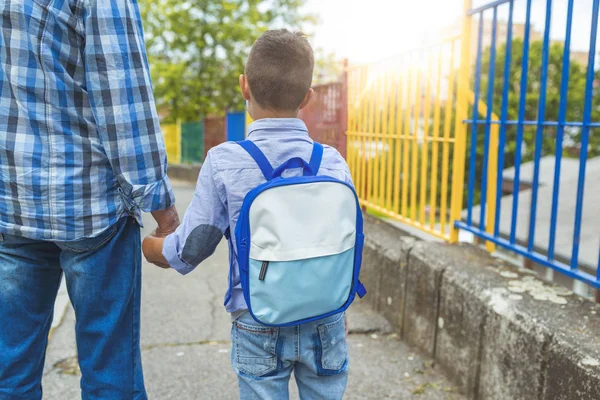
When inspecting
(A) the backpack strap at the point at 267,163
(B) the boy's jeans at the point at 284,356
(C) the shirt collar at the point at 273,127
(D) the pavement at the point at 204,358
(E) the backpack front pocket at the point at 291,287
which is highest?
(C) the shirt collar at the point at 273,127

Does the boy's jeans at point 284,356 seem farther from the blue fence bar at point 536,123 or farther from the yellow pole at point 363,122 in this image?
the yellow pole at point 363,122

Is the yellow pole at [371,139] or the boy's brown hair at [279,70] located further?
the yellow pole at [371,139]

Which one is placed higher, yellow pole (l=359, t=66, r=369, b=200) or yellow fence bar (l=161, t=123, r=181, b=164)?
yellow pole (l=359, t=66, r=369, b=200)

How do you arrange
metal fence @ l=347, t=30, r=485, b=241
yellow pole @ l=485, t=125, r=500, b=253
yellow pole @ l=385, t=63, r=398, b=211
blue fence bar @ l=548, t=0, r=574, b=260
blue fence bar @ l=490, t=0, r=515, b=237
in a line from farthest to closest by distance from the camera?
yellow pole @ l=385, t=63, r=398, b=211 → metal fence @ l=347, t=30, r=485, b=241 → yellow pole @ l=485, t=125, r=500, b=253 → blue fence bar @ l=490, t=0, r=515, b=237 → blue fence bar @ l=548, t=0, r=574, b=260

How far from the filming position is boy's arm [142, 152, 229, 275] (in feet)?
5.11

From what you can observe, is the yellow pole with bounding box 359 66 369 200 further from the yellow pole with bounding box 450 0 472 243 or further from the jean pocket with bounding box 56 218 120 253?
the jean pocket with bounding box 56 218 120 253

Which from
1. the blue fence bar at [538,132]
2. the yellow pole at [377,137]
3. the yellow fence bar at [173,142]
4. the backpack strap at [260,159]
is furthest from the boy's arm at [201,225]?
the yellow fence bar at [173,142]

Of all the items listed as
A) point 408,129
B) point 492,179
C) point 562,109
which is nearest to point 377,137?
point 408,129

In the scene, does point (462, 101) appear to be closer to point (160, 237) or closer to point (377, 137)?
point (377, 137)

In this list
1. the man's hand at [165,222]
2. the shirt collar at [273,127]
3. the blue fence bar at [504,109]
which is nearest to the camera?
the shirt collar at [273,127]

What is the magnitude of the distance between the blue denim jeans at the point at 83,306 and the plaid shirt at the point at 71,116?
8cm

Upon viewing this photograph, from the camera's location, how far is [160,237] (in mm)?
1730

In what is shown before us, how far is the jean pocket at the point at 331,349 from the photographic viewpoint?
1.65 meters

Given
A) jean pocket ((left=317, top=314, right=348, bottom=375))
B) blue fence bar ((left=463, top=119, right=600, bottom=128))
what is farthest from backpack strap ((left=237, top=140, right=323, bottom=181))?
blue fence bar ((left=463, top=119, right=600, bottom=128))
